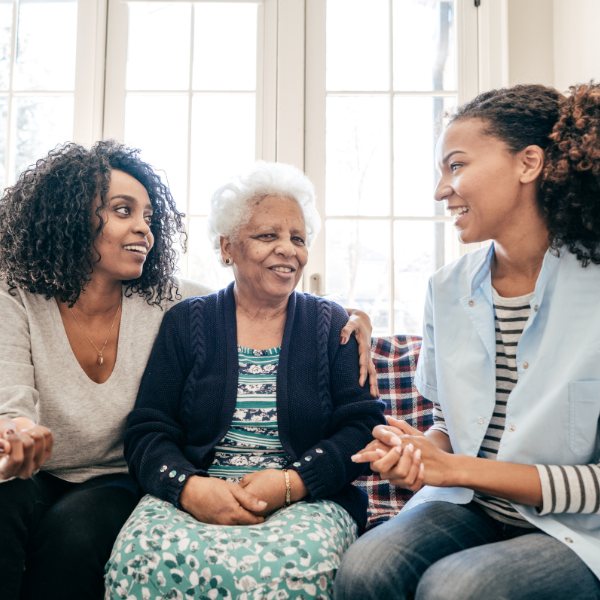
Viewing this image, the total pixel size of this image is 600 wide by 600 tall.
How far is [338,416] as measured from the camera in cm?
145

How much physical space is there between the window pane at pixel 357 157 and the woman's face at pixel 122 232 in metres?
1.03

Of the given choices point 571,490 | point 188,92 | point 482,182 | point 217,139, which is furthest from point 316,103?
point 571,490

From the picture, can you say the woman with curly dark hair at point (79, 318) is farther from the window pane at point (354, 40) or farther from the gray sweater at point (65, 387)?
the window pane at point (354, 40)

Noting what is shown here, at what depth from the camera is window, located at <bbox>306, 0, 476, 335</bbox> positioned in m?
2.41

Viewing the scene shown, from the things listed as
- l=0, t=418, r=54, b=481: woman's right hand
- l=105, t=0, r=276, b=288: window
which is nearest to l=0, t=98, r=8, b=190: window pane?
Answer: l=105, t=0, r=276, b=288: window

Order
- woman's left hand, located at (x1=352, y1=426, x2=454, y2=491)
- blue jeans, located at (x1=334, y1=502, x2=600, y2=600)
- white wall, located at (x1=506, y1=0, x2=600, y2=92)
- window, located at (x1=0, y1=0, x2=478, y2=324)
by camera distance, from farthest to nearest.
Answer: window, located at (x1=0, y1=0, x2=478, y2=324) < white wall, located at (x1=506, y1=0, x2=600, y2=92) < woman's left hand, located at (x1=352, y1=426, x2=454, y2=491) < blue jeans, located at (x1=334, y1=502, x2=600, y2=600)

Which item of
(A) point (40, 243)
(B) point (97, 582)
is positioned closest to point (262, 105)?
(A) point (40, 243)

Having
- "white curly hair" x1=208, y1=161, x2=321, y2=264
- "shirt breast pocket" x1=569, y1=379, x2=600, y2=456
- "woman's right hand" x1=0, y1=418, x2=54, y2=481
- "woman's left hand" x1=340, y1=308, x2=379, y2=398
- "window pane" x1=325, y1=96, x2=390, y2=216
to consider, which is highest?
"window pane" x1=325, y1=96, x2=390, y2=216

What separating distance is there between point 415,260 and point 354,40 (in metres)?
1.03

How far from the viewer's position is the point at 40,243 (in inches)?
59.7

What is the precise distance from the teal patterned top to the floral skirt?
0.23 meters

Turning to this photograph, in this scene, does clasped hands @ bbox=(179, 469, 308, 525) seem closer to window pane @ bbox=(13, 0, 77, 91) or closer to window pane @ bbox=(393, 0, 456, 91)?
window pane @ bbox=(393, 0, 456, 91)

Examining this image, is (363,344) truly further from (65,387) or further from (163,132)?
(163,132)

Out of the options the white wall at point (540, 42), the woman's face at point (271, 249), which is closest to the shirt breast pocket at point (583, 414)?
the woman's face at point (271, 249)
